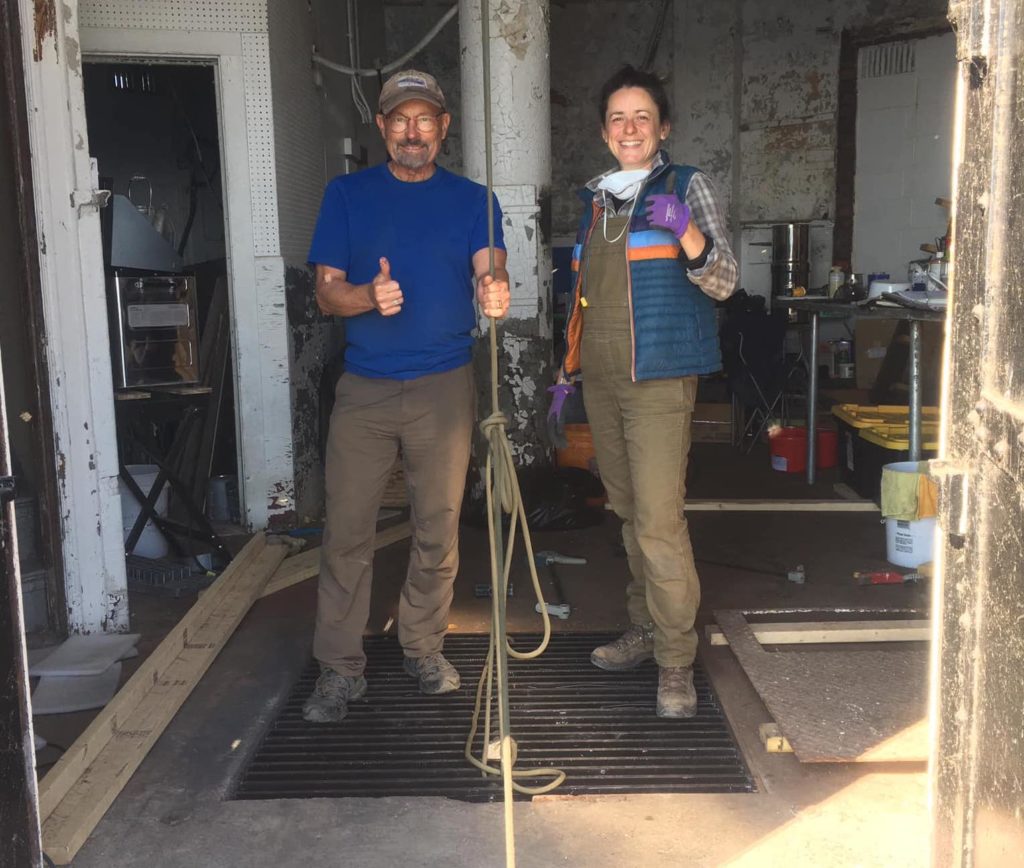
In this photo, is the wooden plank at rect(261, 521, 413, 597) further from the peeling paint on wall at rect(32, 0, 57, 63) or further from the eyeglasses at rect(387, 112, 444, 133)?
the peeling paint on wall at rect(32, 0, 57, 63)

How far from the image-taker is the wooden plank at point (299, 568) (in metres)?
4.17

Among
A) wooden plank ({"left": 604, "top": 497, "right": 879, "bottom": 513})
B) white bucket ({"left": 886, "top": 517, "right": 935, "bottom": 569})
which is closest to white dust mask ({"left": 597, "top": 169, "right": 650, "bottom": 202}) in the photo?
white bucket ({"left": 886, "top": 517, "right": 935, "bottom": 569})

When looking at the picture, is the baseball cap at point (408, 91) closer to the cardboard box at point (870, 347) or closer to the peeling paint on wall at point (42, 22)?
the peeling paint on wall at point (42, 22)

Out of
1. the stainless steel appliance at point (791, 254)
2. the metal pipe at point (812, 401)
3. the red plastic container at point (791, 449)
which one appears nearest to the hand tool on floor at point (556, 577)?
the metal pipe at point (812, 401)

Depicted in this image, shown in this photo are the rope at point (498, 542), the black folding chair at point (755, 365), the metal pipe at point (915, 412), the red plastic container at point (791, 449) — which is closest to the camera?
the rope at point (498, 542)

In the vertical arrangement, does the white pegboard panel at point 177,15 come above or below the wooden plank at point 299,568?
above

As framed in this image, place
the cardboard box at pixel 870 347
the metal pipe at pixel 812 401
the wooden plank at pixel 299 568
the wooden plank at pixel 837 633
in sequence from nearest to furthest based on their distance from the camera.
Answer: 1. the wooden plank at pixel 837 633
2. the wooden plank at pixel 299 568
3. the metal pipe at pixel 812 401
4. the cardboard box at pixel 870 347

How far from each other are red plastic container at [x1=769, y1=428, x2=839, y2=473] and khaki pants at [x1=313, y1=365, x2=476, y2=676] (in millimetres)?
3682

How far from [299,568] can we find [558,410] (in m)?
1.63

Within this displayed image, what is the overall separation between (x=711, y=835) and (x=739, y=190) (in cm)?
779

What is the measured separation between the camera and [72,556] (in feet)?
12.1

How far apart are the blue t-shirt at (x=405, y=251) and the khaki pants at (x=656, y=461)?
0.45 meters

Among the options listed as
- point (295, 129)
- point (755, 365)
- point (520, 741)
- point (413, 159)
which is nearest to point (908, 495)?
point (520, 741)

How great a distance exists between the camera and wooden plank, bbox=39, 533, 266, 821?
2420mm
